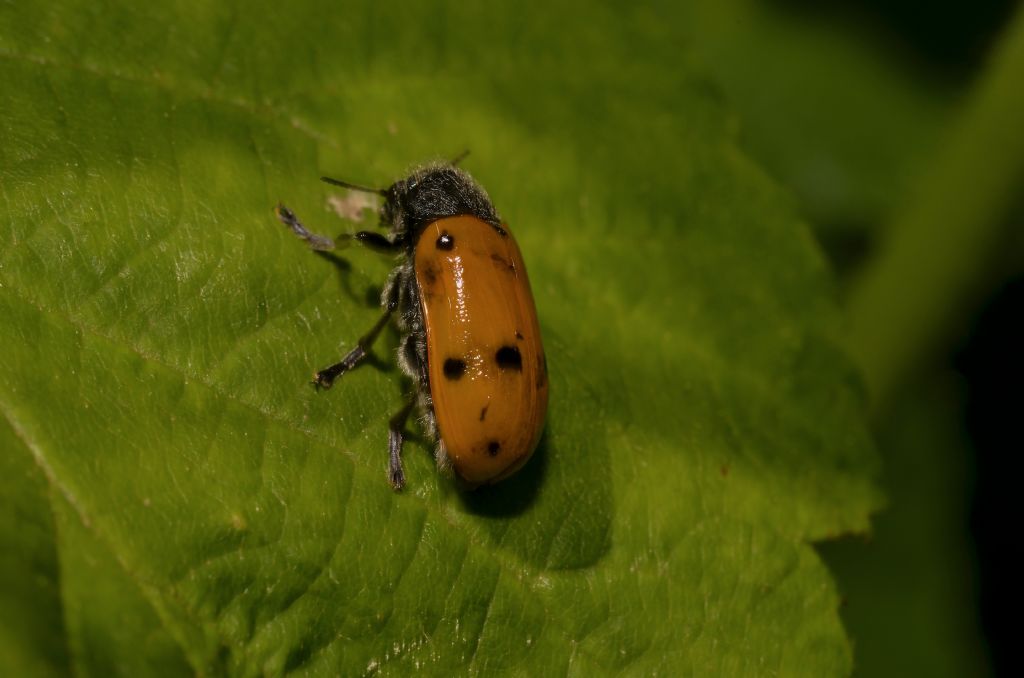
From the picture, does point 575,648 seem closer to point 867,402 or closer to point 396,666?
point 396,666

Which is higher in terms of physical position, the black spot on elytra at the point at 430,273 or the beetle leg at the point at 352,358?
the black spot on elytra at the point at 430,273

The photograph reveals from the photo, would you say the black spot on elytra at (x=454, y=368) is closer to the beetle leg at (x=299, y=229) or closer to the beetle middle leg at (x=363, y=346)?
the beetle middle leg at (x=363, y=346)

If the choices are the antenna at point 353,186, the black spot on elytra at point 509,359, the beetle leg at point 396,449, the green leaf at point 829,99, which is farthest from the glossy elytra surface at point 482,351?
the green leaf at point 829,99

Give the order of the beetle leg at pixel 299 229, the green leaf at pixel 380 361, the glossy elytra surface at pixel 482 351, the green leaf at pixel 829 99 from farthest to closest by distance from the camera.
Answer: the green leaf at pixel 829 99 → the beetle leg at pixel 299 229 → the glossy elytra surface at pixel 482 351 → the green leaf at pixel 380 361

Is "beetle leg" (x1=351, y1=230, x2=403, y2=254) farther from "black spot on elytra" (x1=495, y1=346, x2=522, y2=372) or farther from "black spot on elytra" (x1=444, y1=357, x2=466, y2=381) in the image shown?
"black spot on elytra" (x1=495, y1=346, x2=522, y2=372)

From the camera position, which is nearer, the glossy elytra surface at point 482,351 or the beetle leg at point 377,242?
the glossy elytra surface at point 482,351

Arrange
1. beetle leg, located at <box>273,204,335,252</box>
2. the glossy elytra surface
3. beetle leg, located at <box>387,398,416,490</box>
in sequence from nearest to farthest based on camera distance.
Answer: beetle leg, located at <box>387,398,416,490</box> < the glossy elytra surface < beetle leg, located at <box>273,204,335,252</box>

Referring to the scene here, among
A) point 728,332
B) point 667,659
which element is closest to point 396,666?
point 667,659

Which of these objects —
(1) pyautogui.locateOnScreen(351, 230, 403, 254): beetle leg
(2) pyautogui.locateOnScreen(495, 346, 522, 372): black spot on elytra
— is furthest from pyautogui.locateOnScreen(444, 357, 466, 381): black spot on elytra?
(1) pyautogui.locateOnScreen(351, 230, 403, 254): beetle leg
